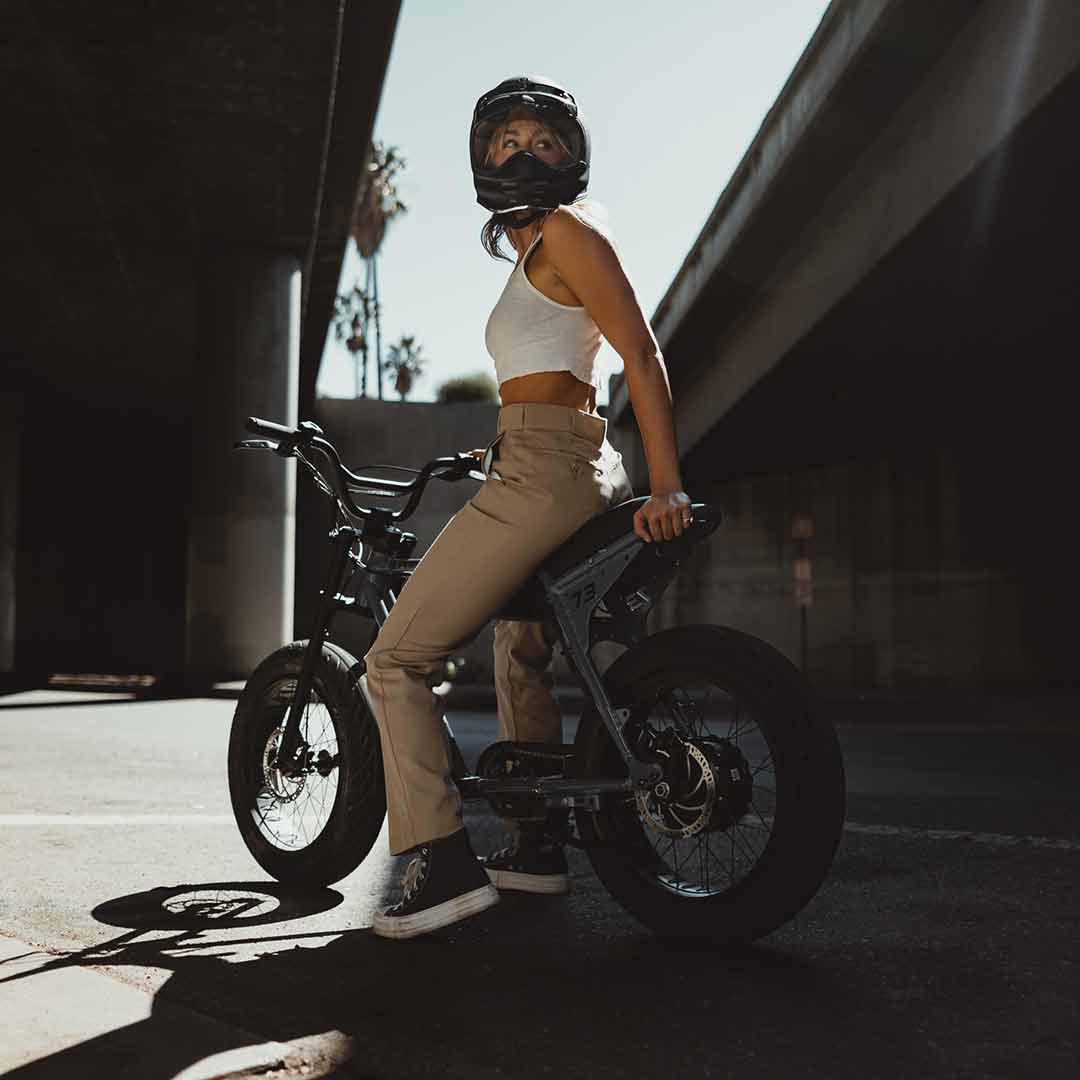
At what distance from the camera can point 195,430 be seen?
1719cm

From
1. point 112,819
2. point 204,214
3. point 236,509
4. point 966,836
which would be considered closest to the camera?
point 966,836

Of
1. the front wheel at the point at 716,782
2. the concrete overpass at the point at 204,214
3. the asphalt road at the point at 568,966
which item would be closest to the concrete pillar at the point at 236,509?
the concrete overpass at the point at 204,214

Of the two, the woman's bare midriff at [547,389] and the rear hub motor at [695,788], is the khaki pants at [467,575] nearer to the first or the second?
the woman's bare midriff at [547,389]

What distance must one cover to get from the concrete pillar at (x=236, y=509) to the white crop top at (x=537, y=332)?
1410 centimetres

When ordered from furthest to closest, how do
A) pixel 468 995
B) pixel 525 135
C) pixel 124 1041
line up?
pixel 525 135 < pixel 468 995 < pixel 124 1041

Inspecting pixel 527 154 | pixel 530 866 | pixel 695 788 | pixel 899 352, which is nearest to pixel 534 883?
pixel 530 866

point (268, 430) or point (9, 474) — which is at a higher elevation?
point (9, 474)

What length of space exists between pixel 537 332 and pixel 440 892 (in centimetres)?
137

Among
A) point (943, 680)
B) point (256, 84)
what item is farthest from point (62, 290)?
point (943, 680)

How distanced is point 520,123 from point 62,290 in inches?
829

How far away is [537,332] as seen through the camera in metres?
3.11

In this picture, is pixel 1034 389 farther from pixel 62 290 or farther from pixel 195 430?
pixel 62 290

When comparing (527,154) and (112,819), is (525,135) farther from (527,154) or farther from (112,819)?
(112,819)

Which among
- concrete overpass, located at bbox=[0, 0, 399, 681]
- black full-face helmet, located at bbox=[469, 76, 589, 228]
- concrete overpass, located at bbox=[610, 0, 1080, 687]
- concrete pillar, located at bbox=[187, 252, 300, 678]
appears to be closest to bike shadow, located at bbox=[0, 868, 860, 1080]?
black full-face helmet, located at bbox=[469, 76, 589, 228]
